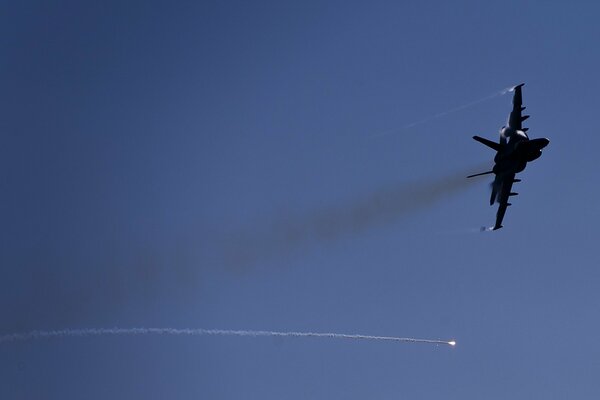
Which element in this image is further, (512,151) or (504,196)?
(504,196)

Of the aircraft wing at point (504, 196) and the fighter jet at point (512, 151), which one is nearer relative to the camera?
the fighter jet at point (512, 151)

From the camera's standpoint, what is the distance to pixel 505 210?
88812mm

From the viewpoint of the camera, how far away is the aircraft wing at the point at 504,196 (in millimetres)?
85688

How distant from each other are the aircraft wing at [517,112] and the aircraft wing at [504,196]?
3.86 m

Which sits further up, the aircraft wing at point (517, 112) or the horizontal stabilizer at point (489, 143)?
the aircraft wing at point (517, 112)

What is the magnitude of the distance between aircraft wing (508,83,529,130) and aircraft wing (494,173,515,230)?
3.86 metres

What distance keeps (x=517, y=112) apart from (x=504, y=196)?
6.76 m

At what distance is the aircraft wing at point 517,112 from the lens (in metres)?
84.5

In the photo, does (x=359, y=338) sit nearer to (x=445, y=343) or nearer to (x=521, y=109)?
(x=445, y=343)

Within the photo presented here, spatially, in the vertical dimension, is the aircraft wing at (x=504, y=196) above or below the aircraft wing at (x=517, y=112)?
below

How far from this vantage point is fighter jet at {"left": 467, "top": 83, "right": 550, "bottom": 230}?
80.4 meters

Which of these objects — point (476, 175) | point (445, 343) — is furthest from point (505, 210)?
point (445, 343)

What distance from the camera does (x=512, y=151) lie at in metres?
81.2

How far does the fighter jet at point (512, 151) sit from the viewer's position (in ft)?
264
